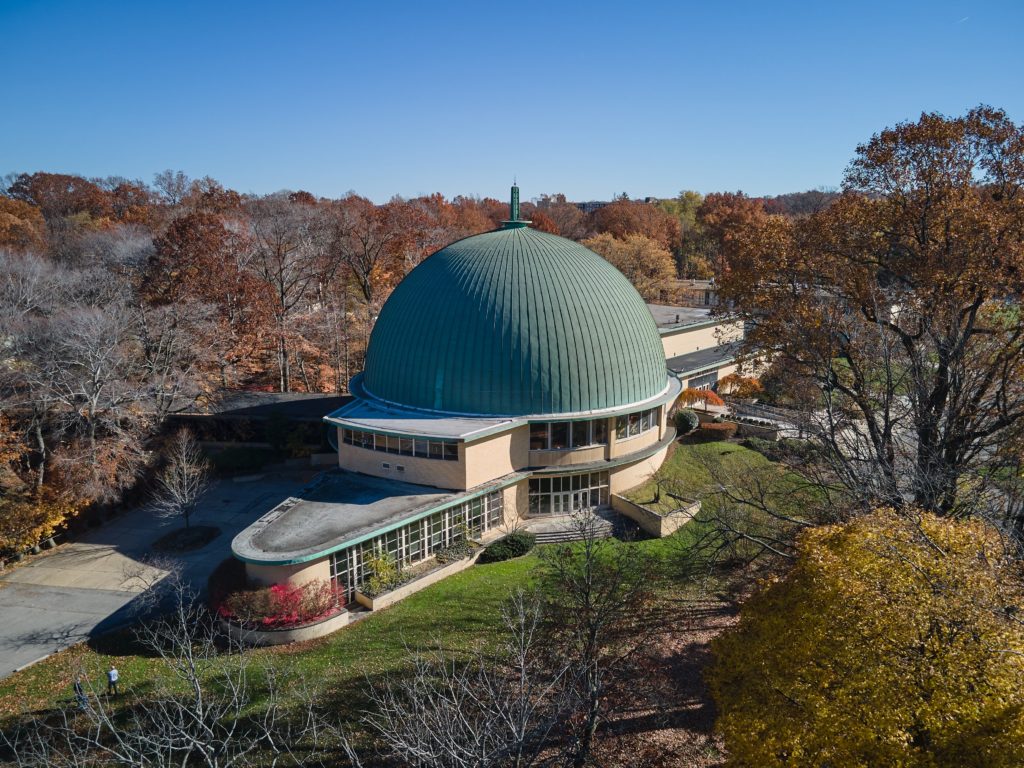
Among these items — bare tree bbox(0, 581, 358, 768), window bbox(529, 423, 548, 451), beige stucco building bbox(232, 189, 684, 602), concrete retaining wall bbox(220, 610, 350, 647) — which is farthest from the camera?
window bbox(529, 423, 548, 451)

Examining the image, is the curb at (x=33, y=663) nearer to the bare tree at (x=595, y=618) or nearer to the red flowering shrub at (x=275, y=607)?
the red flowering shrub at (x=275, y=607)

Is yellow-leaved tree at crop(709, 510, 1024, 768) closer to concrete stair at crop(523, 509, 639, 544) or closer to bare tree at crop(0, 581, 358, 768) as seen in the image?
bare tree at crop(0, 581, 358, 768)

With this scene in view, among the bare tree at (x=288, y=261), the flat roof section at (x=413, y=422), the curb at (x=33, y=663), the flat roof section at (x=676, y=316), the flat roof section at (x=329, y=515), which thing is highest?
the bare tree at (x=288, y=261)

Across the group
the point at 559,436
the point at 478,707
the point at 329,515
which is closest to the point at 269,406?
the point at 329,515

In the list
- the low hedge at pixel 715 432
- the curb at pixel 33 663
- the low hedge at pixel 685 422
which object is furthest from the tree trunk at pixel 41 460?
the low hedge at pixel 715 432

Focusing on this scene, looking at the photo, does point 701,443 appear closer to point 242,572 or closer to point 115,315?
point 242,572

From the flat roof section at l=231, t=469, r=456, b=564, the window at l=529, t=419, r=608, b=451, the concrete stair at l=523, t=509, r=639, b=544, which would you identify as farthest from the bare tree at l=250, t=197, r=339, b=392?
the concrete stair at l=523, t=509, r=639, b=544

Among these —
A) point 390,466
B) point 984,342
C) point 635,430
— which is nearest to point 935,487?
point 984,342
